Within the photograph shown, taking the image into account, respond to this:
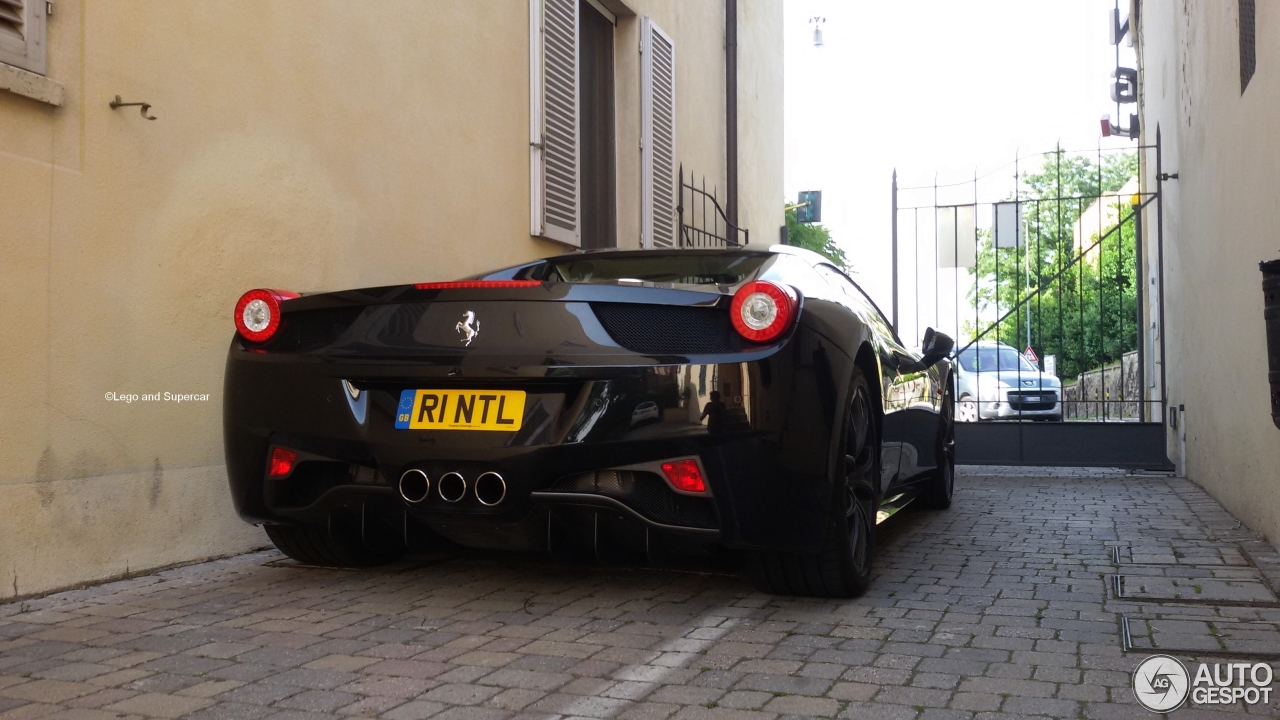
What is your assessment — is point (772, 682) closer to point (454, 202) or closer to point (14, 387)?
point (14, 387)

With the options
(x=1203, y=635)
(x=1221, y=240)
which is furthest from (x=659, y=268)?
(x=1221, y=240)

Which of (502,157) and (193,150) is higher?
(502,157)

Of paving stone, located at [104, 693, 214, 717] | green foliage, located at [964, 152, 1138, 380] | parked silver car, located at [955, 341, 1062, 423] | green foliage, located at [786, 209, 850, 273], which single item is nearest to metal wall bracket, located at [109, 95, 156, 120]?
paving stone, located at [104, 693, 214, 717]

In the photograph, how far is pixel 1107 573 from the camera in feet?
14.8

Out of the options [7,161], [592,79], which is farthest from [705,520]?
[592,79]

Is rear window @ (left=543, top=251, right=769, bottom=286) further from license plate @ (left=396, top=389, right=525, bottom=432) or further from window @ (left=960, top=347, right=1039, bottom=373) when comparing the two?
window @ (left=960, top=347, right=1039, bottom=373)

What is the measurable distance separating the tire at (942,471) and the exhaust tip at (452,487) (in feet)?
11.7

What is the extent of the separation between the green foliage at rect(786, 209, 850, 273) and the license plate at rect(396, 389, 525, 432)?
63.4 feet

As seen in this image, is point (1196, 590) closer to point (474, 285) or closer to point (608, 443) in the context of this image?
point (608, 443)

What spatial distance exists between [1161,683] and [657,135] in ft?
26.2

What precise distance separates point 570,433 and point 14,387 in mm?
1902

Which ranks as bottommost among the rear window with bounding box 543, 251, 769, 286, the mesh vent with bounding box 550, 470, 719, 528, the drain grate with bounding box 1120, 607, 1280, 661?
the drain grate with bounding box 1120, 607, 1280, 661

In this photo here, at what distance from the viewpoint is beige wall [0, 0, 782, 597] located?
3912mm

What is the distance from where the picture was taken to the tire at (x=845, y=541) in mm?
3670
